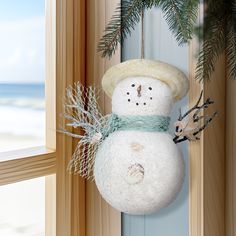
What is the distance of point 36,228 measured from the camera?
97cm

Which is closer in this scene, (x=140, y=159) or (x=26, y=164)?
(x=140, y=159)

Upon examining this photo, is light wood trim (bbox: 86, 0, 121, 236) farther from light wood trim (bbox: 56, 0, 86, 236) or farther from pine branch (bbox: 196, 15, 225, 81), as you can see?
pine branch (bbox: 196, 15, 225, 81)

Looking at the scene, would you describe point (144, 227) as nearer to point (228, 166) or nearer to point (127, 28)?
point (228, 166)

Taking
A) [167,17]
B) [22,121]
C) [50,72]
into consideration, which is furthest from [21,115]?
[167,17]

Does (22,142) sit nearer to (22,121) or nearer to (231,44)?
(22,121)

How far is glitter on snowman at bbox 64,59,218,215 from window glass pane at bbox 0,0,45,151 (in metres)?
0.20

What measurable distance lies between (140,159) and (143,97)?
4.8 inches

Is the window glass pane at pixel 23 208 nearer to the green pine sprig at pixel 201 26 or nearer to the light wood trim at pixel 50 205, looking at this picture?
the light wood trim at pixel 50 205

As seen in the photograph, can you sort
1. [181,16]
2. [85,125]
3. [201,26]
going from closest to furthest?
[201,26] < [181,16] < [85,125]

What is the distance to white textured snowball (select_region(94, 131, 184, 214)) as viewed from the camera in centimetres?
76

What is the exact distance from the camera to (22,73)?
903mm

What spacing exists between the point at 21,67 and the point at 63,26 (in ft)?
0.49

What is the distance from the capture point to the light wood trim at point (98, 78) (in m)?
1.00

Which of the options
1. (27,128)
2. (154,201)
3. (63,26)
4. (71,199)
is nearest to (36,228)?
(71,199)
